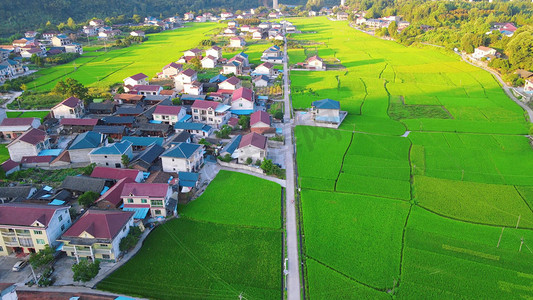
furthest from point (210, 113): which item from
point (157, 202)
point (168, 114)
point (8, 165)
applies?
point (8, 165)

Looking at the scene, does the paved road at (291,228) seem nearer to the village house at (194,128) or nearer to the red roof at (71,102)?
the village house at (194,128)

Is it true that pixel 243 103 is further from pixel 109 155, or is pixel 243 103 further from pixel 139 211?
pixel 139 211

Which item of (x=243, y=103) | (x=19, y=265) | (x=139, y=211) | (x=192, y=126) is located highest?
(x=243, y=103)

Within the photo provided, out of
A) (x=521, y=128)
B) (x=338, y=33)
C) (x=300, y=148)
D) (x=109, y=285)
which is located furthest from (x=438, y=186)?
(x=338, y=33)

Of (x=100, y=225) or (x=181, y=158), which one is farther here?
(x=181, y=158)

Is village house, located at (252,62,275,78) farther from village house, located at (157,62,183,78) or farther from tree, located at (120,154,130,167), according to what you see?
tree, located at (120,154,130,167)

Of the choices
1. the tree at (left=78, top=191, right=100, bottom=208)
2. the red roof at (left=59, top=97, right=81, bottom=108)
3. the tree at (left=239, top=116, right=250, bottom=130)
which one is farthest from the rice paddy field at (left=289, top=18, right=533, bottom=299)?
the red roof at (left=59, top=97, right=81, bottom=108)
